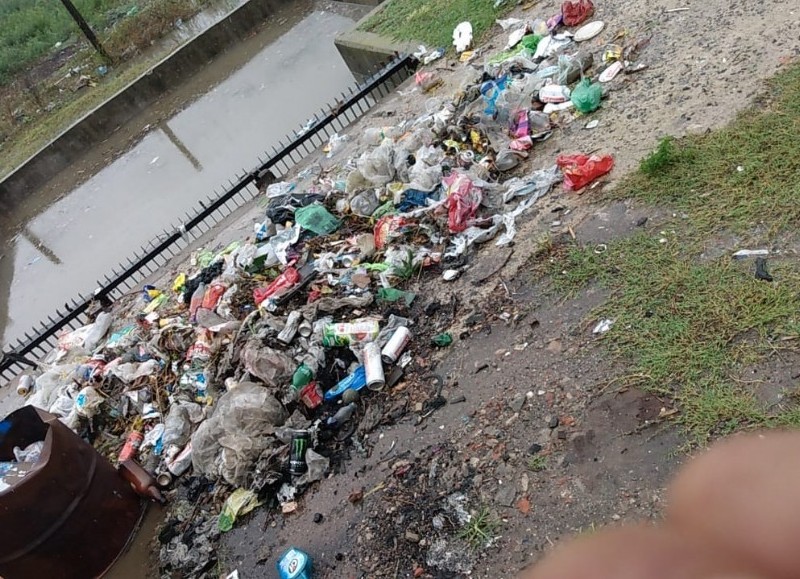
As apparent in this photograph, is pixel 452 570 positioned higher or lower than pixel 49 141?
lower

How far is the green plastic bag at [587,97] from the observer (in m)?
4.40

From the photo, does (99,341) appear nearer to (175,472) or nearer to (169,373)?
(169,373)

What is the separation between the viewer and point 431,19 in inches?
273

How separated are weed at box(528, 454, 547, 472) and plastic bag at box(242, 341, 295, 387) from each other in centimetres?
168

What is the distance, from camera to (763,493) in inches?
45.9

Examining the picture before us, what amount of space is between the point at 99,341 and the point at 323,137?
3140 mm

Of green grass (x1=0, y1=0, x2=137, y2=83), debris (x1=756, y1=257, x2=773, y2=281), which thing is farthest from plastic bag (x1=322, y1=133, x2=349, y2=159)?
green grass (x1=0, y1=0, x2=137, y2=83)

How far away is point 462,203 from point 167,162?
233 inches

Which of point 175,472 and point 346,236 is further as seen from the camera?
point 346,236

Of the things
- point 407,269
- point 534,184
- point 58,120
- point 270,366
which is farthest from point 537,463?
point 58,120

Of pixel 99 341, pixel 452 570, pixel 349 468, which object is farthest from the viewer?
pixel 99 341

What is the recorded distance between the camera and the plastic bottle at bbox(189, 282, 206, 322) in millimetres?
4925

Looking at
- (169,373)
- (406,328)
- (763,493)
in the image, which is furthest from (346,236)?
(763,493)

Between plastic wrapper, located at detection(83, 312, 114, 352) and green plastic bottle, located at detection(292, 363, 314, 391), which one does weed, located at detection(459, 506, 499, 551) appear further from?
plastic wrapper, located at detection(83, 312, 114, 352)
